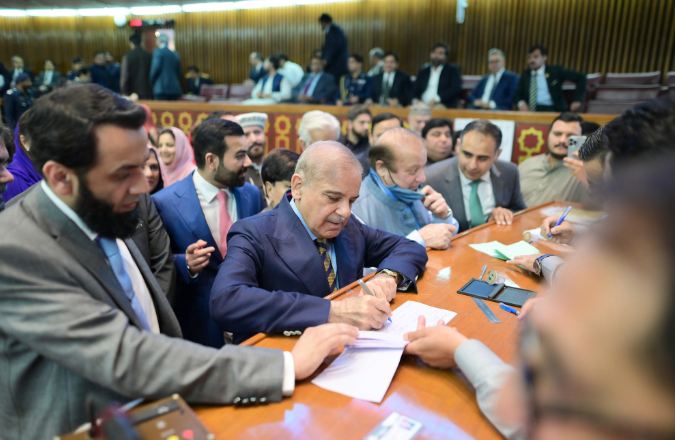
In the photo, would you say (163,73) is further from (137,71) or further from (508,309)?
(508,309)

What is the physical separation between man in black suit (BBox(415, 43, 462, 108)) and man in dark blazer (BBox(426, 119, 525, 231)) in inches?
178

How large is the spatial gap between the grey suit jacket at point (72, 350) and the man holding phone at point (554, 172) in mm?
3748

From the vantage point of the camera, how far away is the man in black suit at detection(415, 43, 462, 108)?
7988 mm

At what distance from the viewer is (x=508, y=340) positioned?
1.51m

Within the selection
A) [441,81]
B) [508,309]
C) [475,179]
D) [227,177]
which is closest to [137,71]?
[441,81]

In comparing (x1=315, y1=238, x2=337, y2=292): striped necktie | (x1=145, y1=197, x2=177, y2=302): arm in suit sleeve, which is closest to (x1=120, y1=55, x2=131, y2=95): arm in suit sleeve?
(x1=145, y1=197, x2=177, y2=302): arm in suit sleeve

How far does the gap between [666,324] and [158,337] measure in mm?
1048

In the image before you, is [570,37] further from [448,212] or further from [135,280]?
[135,280]

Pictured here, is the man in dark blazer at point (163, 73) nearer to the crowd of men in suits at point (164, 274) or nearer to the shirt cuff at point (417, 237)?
the crowd of men in suits at point (164, 274)

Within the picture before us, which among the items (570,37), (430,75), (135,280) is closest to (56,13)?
(430,75)

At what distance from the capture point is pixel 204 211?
2779 mm

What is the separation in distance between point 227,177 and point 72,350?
186cm

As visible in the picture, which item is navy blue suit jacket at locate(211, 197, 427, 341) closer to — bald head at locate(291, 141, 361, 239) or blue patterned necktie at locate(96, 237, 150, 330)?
bald head at locate(291, 141, 361, 239)

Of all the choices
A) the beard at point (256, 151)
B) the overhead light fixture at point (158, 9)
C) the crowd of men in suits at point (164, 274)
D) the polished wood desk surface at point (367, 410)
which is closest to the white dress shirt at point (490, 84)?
the beard at point (256, 151)
